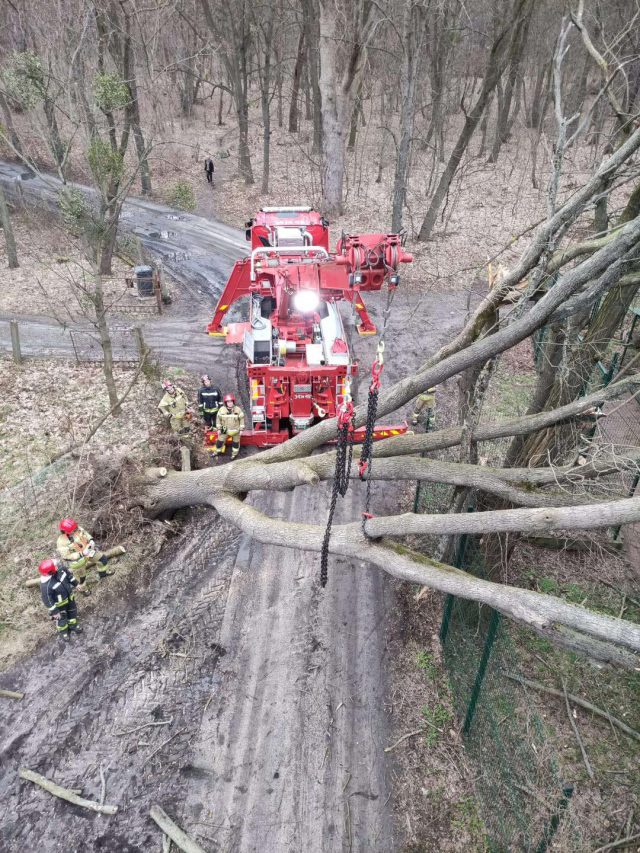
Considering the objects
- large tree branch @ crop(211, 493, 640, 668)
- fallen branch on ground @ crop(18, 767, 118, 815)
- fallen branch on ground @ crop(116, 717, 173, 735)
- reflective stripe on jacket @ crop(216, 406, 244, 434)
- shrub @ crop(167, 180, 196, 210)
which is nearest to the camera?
large tree branch @ crop(211, 493, 640, 668)

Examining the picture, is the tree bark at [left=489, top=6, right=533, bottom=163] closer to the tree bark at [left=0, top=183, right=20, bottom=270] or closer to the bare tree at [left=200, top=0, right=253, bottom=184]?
the bare tree at [left=200, top=0, right=253, bottom=184]

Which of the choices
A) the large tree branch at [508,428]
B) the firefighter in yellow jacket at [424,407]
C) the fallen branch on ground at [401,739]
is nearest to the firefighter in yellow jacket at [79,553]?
the large tree branch at [508,428]

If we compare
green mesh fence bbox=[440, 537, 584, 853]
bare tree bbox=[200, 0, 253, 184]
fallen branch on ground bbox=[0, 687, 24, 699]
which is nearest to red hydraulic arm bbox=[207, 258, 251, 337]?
green mesh fence bbox=[440, 537, 584, 853]

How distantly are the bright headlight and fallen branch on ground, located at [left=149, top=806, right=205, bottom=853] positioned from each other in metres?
7.75

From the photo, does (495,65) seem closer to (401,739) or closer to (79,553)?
(79,553)

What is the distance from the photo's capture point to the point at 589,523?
14.5 feet

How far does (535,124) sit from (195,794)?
32.6 metres

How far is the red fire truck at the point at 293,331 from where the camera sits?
9.36 metres

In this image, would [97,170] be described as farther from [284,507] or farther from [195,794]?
[195,794]

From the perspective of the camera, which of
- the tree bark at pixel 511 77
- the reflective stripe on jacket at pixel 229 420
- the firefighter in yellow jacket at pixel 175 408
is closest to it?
the reflective stripe on jacket at pixel 229 420

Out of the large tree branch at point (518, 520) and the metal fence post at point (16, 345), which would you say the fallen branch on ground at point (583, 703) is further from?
the metal fence post at point (16, 345)

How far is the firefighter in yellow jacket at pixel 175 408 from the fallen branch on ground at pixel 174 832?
6.07m

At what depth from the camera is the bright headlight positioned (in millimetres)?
10219

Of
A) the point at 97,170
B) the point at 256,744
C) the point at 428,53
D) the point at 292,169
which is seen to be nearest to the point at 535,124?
the point at 428,53
